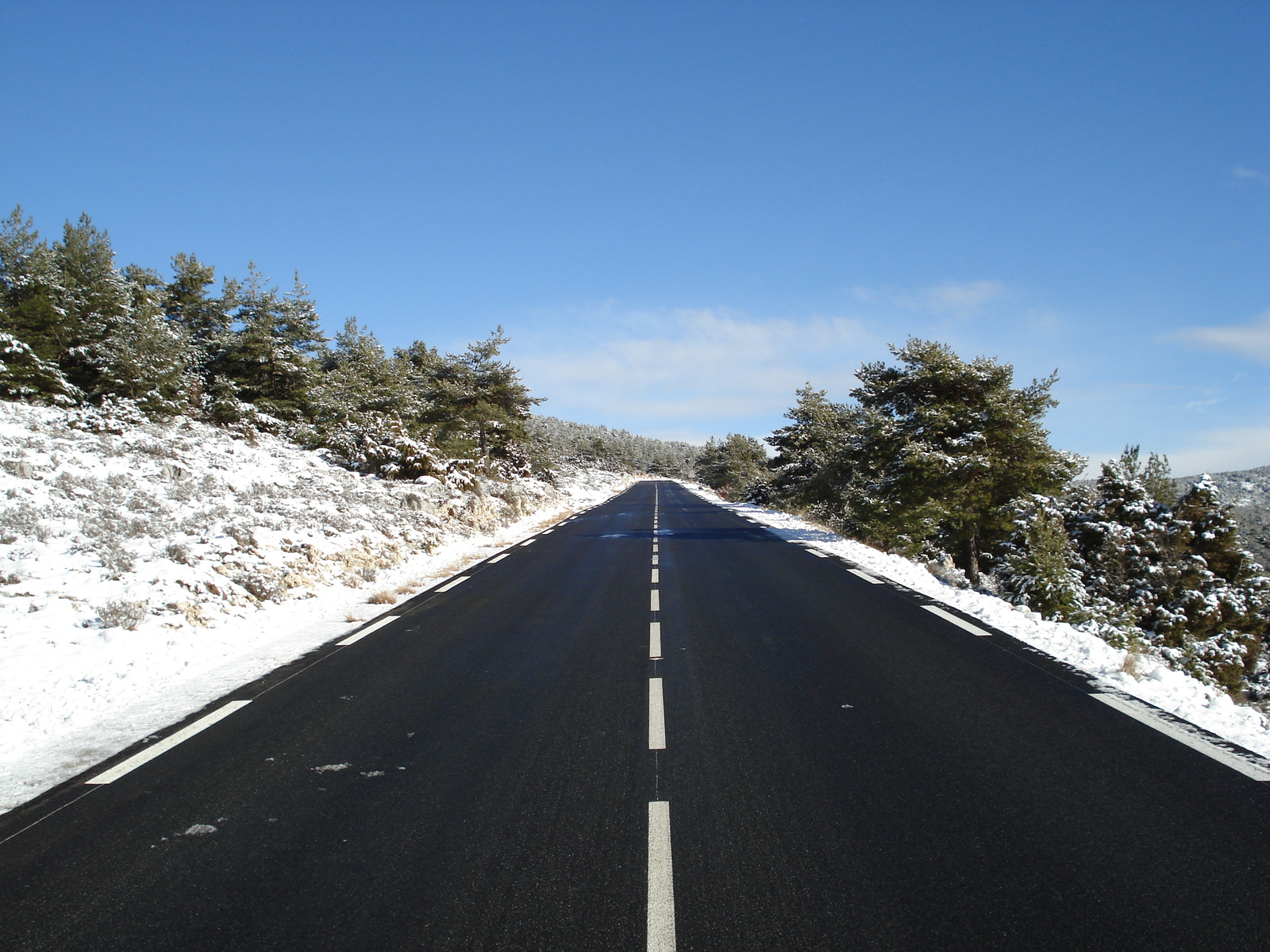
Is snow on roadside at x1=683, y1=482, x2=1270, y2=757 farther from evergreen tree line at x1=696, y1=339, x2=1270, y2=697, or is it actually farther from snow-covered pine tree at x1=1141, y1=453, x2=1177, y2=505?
snow-covered pine tree at x1=1141, y1=453, x2=1177, y2=505

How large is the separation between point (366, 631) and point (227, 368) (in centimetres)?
2481

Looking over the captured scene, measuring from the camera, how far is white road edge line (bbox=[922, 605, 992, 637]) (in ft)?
23.6

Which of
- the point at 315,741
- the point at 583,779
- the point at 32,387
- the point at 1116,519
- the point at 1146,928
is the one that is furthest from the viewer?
Answer: the point at 1116,519

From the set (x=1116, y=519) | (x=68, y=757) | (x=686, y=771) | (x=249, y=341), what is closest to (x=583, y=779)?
(x=686, y=771)

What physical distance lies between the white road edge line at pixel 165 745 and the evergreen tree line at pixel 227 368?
55.7 ft

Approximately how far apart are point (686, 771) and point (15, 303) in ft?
93.3

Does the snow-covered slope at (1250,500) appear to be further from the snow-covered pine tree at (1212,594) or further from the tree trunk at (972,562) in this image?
the tree trunk at (972,562)

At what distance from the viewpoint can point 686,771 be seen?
13.0 ft

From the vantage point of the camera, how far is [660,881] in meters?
2.88

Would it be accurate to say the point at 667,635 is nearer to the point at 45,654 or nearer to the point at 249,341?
the point at 45,654

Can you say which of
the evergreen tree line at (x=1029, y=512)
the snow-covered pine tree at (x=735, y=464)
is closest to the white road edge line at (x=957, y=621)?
the evergreen tree line at (x=1029, y=512)

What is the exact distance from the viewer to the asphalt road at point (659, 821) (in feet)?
8.63

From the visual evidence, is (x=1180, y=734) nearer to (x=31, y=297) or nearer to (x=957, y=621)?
(x=957, y=621)

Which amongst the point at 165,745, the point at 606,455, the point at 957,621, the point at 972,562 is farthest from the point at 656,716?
the point at 606,455
